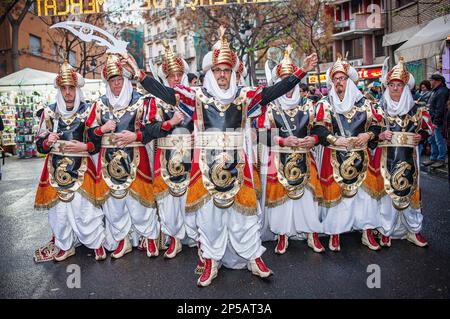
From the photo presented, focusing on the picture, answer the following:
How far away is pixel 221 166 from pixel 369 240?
209 cm

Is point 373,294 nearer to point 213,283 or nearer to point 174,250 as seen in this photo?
point 213,283

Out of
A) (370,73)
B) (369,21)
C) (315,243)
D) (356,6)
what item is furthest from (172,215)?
(356,6)

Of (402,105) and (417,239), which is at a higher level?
(402,105)

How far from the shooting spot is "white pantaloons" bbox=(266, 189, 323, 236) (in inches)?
196

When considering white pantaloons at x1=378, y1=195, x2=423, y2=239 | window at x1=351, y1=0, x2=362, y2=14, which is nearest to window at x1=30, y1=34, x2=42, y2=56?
window at x1=351, y1=0, x2=362, y2=14

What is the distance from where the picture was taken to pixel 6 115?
54.9ft

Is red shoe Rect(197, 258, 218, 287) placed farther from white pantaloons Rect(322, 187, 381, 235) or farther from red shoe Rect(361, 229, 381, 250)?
red shoe Rect(361, 229, 381, 250)

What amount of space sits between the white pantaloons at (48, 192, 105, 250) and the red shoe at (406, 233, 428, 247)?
3.58 m

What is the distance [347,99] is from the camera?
4949 millimetres

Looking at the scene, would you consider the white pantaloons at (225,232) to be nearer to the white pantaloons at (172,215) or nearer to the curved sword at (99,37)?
the white pantaloons at (172,215)

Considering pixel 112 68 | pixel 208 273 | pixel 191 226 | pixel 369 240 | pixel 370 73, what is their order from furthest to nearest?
pixel 370 73 < pixel 369 240 < pixel 112 68 < pixel 191 226 < pixel 208 273

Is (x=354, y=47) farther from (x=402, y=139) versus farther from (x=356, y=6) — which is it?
(x=402, y=139)

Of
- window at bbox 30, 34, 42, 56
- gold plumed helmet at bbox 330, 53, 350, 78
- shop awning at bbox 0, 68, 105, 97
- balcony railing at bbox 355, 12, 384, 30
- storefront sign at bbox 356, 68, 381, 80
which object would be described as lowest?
gold plumed helmet at bbox 330, 53, 350, 78
